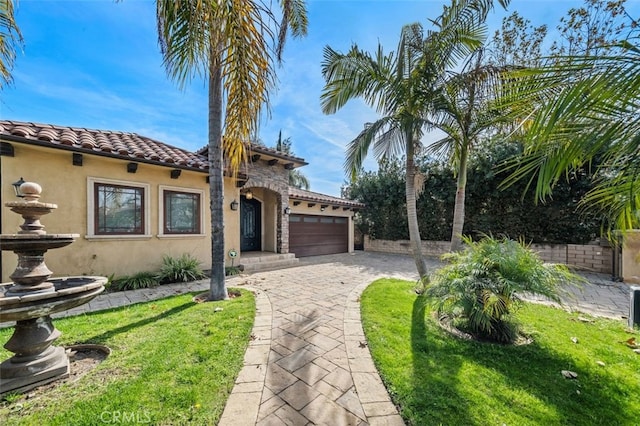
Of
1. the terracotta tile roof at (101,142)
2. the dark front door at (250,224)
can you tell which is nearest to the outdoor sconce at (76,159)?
the terracotta tile roof at (101,142)

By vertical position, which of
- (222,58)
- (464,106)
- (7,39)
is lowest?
(464,106)

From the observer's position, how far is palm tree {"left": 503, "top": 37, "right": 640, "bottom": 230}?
1.80 metres

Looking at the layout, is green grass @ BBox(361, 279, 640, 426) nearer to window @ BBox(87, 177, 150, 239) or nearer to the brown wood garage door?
window @ BBox(87, 177, 150, 239)

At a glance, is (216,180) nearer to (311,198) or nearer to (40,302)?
(40,302)

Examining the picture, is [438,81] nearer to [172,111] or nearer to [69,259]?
[172,111]

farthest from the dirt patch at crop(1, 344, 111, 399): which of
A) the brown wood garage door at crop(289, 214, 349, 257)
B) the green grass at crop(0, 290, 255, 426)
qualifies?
the brown wood garage door at crop(289, 214, 349, 257)

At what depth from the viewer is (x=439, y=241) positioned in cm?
1498

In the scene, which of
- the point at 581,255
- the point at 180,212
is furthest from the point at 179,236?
the point at 581,255

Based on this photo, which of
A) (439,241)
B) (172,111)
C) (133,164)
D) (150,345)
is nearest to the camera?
(150,345)

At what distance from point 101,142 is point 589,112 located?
10.2m

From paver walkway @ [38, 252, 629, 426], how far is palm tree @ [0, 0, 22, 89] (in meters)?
4.63

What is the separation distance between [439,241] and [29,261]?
52.6 ft

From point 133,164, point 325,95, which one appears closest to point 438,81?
point 325,95

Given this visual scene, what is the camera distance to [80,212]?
6.75m
